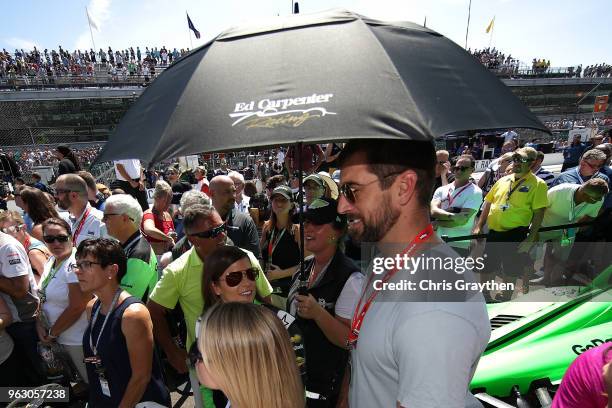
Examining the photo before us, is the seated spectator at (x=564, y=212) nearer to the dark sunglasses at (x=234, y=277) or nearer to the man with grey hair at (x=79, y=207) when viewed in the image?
the dark sunglasses at (x=234, y=277)

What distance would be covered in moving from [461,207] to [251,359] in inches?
180

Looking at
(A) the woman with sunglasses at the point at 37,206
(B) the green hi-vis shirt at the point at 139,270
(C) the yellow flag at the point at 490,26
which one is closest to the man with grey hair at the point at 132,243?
(B) the green hi-vis shirt at the point at 139,270

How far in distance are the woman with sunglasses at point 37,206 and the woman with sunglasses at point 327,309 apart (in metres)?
3.52

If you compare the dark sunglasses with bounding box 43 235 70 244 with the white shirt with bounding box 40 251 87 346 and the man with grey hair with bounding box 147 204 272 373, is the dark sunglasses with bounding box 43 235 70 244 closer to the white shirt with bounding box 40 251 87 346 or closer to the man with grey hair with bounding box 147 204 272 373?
the white shirt with bounding box 40 251 87 346

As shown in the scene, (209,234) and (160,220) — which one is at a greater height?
(209,234)

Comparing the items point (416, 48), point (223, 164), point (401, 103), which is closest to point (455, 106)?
point (401, 103)

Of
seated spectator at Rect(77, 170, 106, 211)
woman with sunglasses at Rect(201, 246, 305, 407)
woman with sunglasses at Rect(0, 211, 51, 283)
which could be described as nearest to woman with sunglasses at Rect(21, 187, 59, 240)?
woman with sunglasses at Rect(0, 211, 51, 283)

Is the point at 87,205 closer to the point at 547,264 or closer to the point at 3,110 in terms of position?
the point at 547,264

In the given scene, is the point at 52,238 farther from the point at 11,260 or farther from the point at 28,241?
the point at 28,241

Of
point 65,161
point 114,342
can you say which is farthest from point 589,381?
point 65,161

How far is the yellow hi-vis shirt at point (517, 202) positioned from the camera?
16.0 ft

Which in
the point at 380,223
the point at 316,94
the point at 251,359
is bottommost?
the point at 251,359

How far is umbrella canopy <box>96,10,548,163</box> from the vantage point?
121 centimetres

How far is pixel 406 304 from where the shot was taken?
3.88 feet
